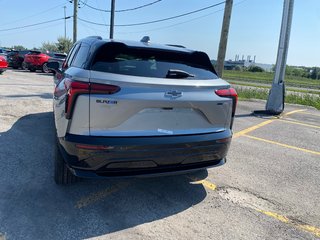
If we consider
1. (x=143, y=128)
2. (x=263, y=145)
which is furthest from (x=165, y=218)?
(x=263, y=145)

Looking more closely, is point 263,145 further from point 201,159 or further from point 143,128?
point 143,128

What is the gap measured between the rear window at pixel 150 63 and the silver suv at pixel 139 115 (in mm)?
10

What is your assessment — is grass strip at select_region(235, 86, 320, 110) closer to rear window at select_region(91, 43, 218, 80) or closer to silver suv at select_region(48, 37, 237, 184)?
rear window at select_region(91, 43, 218, 80)

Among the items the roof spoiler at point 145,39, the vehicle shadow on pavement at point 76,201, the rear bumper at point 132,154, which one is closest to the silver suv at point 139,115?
the rear bumper at point 132,154

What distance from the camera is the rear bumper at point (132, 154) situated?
9.62 feet

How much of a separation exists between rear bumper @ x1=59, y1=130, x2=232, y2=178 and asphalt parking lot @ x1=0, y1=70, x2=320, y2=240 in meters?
0.48

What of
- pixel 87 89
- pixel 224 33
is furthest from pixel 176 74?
pixel 224 33

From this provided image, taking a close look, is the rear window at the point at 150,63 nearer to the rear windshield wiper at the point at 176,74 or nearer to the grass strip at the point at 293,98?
the rear windshield wiper at the point at 176,74

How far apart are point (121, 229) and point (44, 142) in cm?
309

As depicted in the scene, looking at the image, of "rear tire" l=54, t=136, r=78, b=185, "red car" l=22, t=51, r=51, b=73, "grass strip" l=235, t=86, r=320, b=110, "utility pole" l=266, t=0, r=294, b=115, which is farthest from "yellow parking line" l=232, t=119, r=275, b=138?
"red car" l=22, t=51, r=51, b=73

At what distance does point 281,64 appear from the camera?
9.80 m

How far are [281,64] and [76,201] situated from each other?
8.31 meters

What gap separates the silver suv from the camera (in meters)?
2.91

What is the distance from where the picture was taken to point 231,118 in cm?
364
